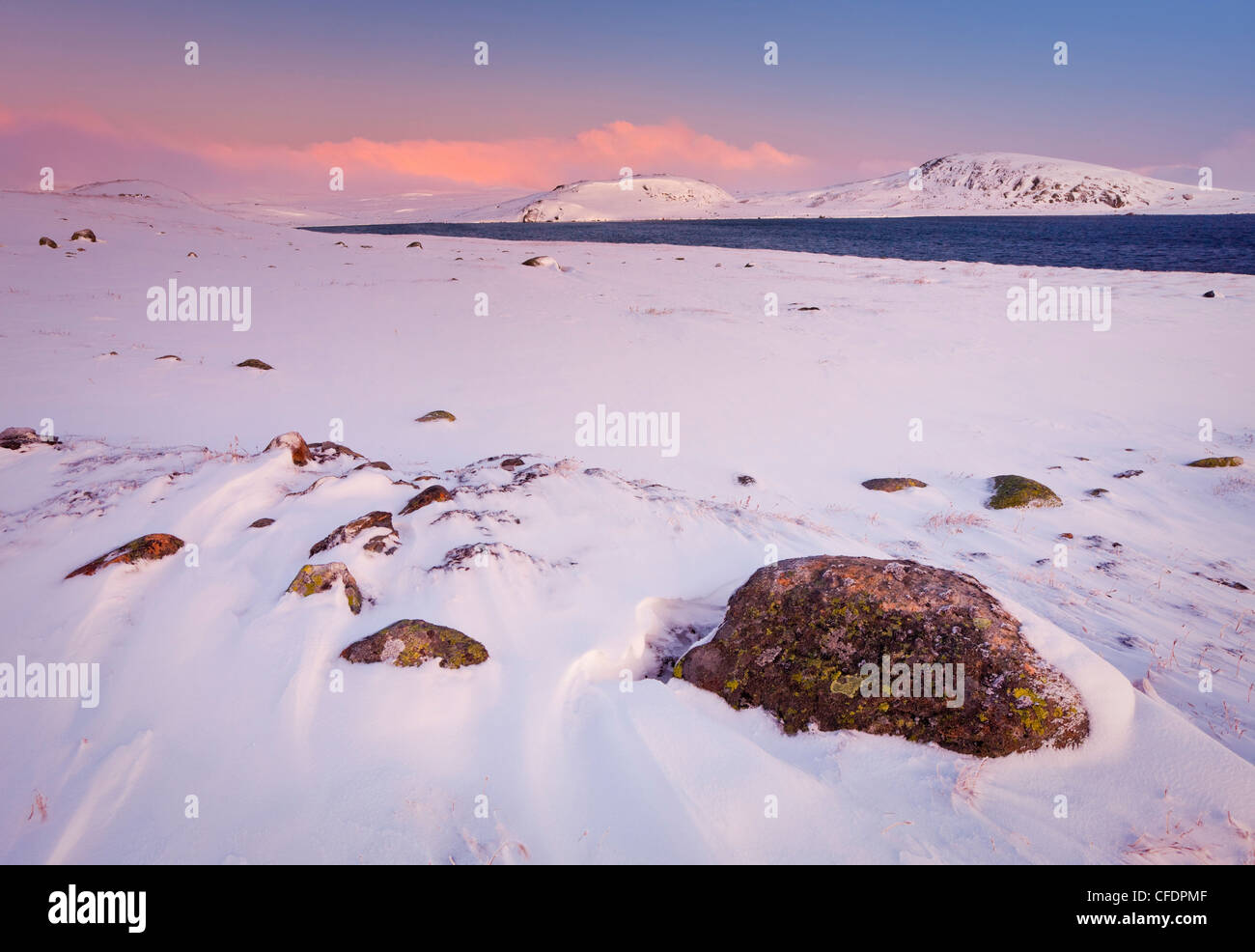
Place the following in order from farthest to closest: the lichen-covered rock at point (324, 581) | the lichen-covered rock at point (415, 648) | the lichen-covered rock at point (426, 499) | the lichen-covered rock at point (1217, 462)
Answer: the lichen-covered rock at point (1217, 462) < the lichen-covered rock at point (426, 499) < the lichen-covered rock at point (324, 581) < the lichen-covered rock at point (415, 648)

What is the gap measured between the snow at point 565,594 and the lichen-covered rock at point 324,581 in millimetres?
97

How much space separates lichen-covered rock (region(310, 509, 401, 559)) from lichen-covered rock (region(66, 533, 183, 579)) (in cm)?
109

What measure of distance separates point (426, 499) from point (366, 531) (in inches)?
35.2

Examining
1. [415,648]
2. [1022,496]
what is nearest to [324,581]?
[415,648]

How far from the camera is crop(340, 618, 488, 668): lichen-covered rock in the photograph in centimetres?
375

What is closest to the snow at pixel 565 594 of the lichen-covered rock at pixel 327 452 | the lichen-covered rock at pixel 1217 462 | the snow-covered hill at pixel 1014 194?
the lichen-covered rock at pixel 327 452

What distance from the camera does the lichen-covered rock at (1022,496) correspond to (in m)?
8.32

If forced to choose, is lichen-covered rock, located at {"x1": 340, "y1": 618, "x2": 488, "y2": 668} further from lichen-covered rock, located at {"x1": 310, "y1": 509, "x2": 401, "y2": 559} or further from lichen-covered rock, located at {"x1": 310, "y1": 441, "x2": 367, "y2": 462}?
lichen-covered rock, located at {"x1": 310, "y1": 441, "x2": 367, "y2": 462}

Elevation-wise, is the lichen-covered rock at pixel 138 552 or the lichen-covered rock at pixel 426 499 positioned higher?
the lichen-covered rock at pixel 426 499

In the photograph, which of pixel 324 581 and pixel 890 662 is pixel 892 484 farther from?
pixel 324 581

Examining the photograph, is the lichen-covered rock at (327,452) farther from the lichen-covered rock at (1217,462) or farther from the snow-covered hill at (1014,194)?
the snow-covered hill at (1014,194)

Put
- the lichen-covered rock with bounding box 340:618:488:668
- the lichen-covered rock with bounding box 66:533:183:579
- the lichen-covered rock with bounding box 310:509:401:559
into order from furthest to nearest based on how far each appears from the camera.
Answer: the lichen-covered rock with bounding box 310:509:401:559
the lichen-covered rock with bounding box 66:533:183:579
the lichen-covered rock with bounding box 340:618:488:668

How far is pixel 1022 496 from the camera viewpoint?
8367 mm

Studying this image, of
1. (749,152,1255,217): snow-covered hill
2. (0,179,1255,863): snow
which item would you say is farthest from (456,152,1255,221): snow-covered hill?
(0,179,1255,863): snow
